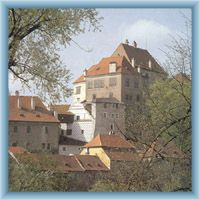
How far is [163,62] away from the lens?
395 centimetres

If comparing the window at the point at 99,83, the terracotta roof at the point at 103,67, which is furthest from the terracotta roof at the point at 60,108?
the window at the point at 99,83

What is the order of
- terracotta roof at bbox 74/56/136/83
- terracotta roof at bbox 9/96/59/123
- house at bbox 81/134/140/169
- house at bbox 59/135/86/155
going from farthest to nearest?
house at bbox 59/135/86/155
house at bbox 81/134/140/169
terracotta roof at bbox 74/56/136/83
terracotta roof at bbox 9/96/59/123

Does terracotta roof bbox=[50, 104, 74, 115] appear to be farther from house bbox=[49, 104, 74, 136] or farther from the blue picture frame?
the blue picture frame

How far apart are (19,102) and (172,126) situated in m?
0.92

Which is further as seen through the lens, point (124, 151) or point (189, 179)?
point (124, 151)

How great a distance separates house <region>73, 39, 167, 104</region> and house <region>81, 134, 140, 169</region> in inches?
11.4

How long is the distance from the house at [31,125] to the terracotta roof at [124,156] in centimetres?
43

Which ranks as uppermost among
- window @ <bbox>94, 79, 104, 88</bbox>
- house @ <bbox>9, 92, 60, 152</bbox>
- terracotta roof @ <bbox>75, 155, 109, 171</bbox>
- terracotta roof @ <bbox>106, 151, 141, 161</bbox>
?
window @ <bbox>94, 79, 104, 88</bbox>

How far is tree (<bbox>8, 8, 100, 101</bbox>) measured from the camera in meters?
3.80

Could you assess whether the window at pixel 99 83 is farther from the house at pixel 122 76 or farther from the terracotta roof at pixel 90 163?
the terracotta roof at pixel 90 163

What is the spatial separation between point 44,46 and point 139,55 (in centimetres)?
75

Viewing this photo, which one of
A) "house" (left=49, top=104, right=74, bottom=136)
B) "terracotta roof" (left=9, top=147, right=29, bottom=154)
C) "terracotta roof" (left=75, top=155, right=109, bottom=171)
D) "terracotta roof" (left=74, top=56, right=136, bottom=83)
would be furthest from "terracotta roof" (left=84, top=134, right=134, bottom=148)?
"terracotta roof" (left=9, top=147, right=29, bottom=154)

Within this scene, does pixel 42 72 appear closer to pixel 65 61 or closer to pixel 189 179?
pixel 65 61
